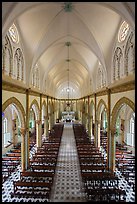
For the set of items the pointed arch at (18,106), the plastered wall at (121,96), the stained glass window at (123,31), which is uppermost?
the stained glass window at (123,31)

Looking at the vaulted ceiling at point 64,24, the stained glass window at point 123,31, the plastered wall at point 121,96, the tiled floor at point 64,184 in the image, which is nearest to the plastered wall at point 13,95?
the vaulted ceiling at point 64,24

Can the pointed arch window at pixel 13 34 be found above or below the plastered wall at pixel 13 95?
above

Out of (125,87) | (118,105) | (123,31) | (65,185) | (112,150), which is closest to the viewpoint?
(125,87)

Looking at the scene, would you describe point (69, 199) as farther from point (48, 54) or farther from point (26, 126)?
point (48, 54)

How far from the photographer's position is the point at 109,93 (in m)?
16.2

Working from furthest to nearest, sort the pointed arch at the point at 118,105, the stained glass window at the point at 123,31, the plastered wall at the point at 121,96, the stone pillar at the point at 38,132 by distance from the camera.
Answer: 1. the stone pillar at the point at 38,132
2. the stained glass window at the point at 123,31
3. the pointed arch at the point at 118,105
4. the plastered wall at the point at 121,96

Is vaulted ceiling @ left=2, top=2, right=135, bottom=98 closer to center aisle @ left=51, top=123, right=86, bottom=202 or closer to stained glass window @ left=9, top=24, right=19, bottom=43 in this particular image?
stained glass window @ left=9, top=24, right=19, bottom=43

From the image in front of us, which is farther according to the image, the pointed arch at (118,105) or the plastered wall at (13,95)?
the pointed arch at (118,105)

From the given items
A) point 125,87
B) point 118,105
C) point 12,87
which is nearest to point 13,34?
point 12,87

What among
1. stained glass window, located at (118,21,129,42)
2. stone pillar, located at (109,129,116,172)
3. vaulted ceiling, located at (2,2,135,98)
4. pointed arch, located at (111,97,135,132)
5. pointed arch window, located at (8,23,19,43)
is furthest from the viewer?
stone pillar, located at (109,129,116,172)

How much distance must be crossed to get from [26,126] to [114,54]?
1064 centimetres

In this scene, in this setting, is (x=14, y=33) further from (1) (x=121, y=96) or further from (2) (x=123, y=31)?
(1) (x=121, y=96)

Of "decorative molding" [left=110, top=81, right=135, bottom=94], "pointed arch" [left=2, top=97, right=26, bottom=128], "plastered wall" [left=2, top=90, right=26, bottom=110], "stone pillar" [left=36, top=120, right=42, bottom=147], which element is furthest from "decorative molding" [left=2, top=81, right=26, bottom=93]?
"stone pillar" [left=36, top=120, right=42, bottom=147]

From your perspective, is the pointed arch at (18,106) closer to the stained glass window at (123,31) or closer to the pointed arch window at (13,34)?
the pointed arch window at (13,34)
